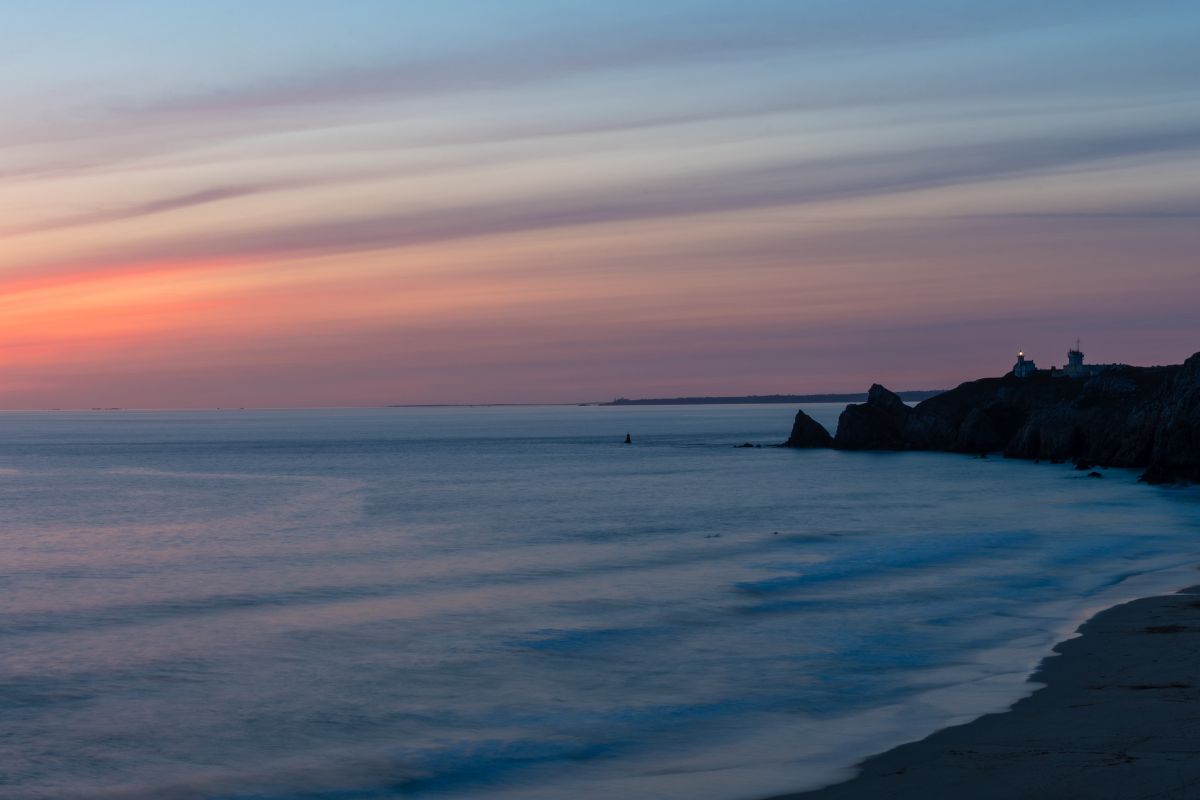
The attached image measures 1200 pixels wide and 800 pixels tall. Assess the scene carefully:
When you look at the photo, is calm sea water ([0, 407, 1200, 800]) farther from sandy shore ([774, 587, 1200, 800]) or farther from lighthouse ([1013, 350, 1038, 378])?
lighthouse ([1013, 350, 1038, 378])

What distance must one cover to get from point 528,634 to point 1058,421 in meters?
76.7

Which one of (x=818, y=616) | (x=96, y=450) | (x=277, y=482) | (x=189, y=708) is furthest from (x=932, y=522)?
(x=96, y=450)

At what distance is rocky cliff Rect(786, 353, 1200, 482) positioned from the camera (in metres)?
63.2

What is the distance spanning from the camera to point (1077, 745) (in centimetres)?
1352

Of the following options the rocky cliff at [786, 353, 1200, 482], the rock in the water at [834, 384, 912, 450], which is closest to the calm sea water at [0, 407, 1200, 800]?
the rocky cliff at [786, 353, 1200, 482]

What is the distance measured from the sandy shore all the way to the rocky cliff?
48.1 m

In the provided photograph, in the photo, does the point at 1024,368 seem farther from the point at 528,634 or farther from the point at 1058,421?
the point at 528,634

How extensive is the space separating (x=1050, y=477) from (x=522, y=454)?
6042 centimetres

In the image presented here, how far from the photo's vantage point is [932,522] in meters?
47.4

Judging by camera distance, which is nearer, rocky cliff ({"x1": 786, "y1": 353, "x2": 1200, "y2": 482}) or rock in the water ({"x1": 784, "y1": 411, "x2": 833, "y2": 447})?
rocky cliff ({"x1": 786, "y1": 353, "x2": 1200, "y2": 482})

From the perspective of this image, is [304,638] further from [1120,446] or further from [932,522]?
[1120,446]

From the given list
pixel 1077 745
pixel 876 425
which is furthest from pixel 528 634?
pixel 876 425

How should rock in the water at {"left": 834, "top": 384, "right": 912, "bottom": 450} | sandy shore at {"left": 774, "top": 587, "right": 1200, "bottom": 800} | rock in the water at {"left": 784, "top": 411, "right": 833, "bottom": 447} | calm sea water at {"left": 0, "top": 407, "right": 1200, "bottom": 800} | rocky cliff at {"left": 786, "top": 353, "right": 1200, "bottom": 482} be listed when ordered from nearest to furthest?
sandy shore at {"left": 774, "top": 587, "right": 1200, "bottom": 800}
calm sea water at {"left": 0, "top": 407, "right": 1200, "bottom": 800}
rocky cliff at {"left": 786, "top": 353, "right": 1200, "bottom": 482}
rock in the water at {"left": 834, "top": 384, "right": 912, "bottom": 450}
rock in the water at {"left": 784, "top": 411, "right": 833, "bottom": 447}

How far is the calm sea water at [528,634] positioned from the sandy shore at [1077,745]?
2.52 ft
